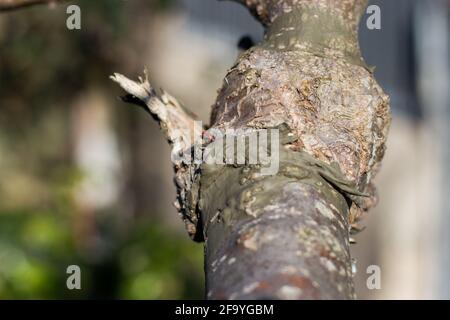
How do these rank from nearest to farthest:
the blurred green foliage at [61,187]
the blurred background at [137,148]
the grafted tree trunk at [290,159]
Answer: the grafted tree trunk at [290,159] → the blurred green foliage at [61,187] → the blurred background at [137,148]

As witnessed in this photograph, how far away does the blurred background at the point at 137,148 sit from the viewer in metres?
3.83

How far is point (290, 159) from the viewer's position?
3.24ft

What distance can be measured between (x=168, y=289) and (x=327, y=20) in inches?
107

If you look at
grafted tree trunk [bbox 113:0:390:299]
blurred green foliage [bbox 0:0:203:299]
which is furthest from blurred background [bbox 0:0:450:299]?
grafted tree trunk [bbox 113:0:390:299]

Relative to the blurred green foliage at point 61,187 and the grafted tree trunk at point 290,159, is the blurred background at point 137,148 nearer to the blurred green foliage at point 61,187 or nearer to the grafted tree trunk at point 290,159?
→ the blurred green foliage at point 61,187

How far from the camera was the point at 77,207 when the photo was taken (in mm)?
4359

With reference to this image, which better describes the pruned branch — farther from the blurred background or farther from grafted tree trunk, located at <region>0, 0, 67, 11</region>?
the blurred background

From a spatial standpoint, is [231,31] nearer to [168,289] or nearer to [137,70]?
[137,70]

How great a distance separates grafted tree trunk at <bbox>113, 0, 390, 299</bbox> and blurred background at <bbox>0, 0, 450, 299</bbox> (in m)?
2.45

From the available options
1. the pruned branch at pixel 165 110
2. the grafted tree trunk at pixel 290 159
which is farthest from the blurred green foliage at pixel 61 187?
the grafted tree trunk at pixel 290 159

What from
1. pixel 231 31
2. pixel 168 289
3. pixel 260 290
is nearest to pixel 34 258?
pixel 168 289

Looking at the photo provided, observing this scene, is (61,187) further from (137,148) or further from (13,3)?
(13,3)

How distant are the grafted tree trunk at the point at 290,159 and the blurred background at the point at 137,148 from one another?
2.45 m

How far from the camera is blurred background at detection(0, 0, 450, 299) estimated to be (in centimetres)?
383
